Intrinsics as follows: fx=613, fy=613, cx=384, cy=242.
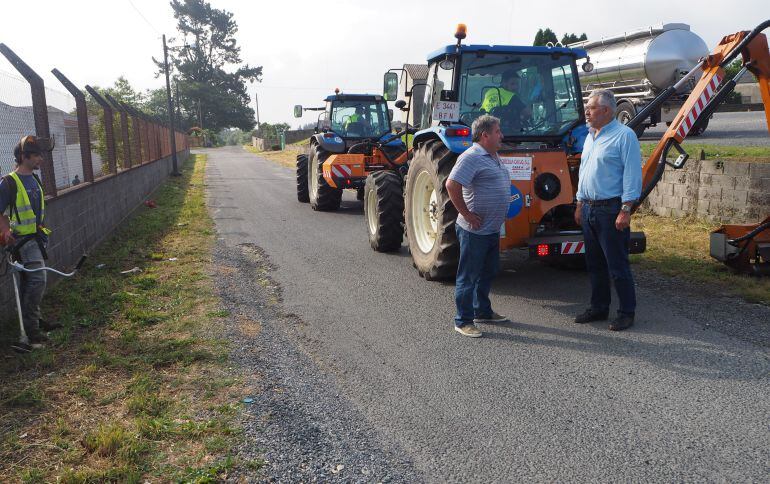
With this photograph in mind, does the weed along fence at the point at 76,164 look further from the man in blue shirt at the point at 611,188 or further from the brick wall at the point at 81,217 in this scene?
the man in blue shirt at the point at 611,188

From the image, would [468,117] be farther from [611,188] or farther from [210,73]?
[210,73]

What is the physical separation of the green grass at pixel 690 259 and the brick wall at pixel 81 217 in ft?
22.1

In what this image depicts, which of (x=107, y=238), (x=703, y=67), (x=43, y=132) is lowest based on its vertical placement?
(x=107, y=238)

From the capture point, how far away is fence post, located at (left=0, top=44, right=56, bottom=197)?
6.86 metres

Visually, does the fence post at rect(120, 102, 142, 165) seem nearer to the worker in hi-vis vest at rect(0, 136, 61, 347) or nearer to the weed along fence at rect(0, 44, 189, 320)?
the weed along fence at rect(0, 44, 189, 320)

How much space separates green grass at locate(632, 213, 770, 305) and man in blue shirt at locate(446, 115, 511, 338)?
252cm

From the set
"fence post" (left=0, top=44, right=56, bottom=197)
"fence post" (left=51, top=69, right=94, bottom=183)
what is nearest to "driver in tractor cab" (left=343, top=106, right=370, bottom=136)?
"fence post" (left=51, top=69, right=94, bottom=183)

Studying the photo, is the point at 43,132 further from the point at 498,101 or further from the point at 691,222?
the point at 691,222

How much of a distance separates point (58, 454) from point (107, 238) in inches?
280

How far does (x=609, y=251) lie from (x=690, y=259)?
294 cm

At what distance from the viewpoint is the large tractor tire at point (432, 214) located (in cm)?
621

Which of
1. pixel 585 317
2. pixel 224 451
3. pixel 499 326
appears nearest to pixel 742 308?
pixel 585 317

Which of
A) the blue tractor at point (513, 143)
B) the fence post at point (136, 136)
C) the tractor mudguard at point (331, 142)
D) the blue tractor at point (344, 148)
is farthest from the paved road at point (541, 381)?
the fence post at point (136, 136)

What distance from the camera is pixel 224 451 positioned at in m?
3.24
